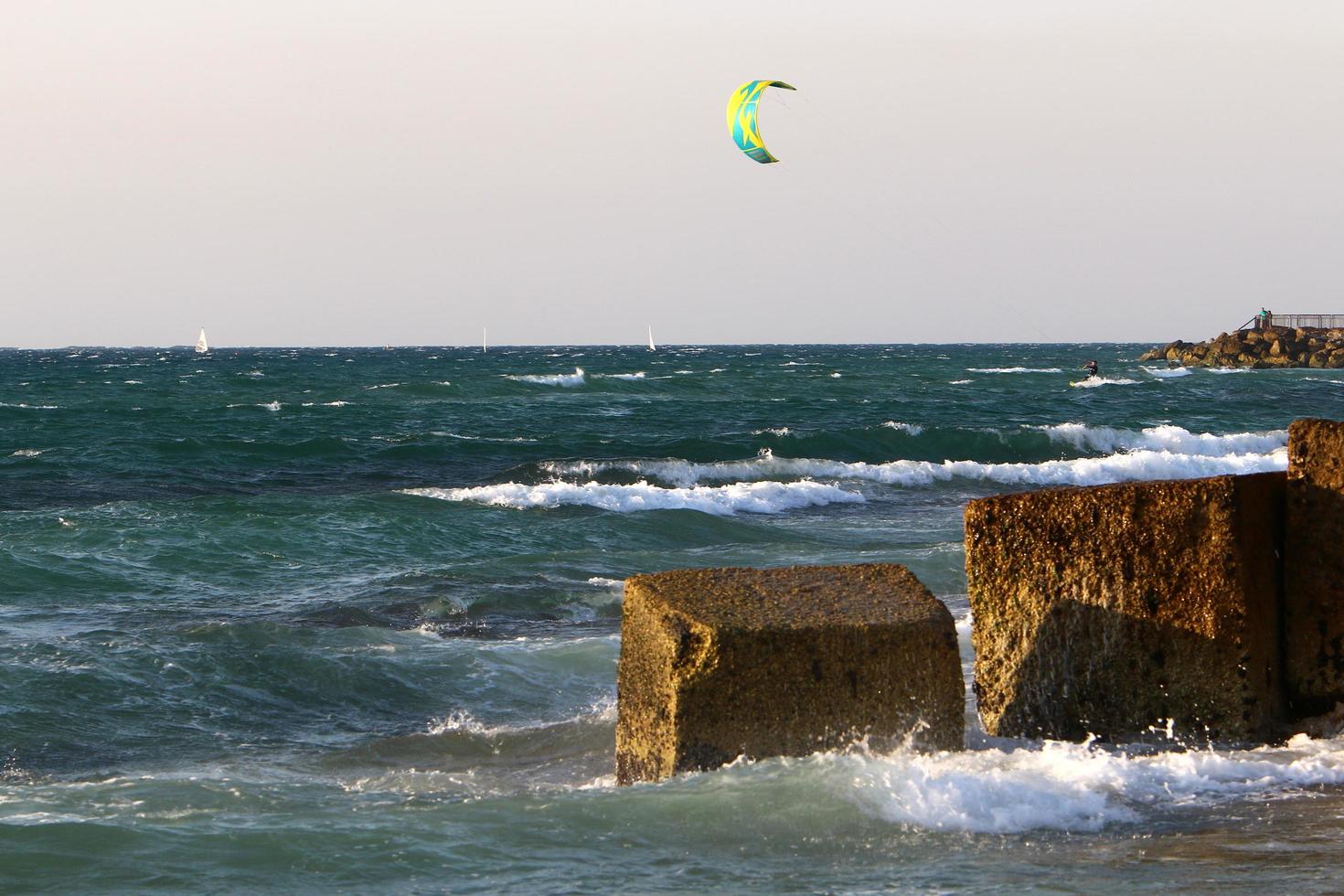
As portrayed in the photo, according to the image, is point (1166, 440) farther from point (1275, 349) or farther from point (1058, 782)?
point (1275, 349)

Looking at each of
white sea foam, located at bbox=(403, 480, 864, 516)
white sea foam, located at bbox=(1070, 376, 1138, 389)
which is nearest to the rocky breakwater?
white sea foam, located at bbox=(1070, 376, 1138, 389)

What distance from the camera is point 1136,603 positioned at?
185 inches

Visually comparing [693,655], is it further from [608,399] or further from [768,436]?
[608,399]

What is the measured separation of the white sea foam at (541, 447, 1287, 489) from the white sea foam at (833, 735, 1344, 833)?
16635 millimetres

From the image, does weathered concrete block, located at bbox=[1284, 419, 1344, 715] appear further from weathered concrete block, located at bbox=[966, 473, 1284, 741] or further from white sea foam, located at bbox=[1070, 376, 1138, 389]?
white sea foam, located at bbox=[1070, 376, 1138, 389]

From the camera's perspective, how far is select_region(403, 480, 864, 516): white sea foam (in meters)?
17.6

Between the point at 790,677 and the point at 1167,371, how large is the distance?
65.9 m

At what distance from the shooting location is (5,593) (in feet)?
34.7

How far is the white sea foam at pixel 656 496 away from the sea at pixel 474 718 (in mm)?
71

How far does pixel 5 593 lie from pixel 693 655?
8152 millimetres

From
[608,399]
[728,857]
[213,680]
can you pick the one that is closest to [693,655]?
[728,857]

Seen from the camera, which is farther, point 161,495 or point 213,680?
point 161,495

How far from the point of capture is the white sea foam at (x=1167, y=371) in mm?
60428

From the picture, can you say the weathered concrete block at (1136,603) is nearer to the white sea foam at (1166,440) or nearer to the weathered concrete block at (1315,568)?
the weathered concrete block at (1315,568)
